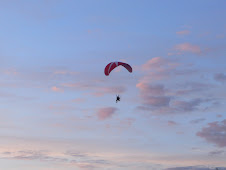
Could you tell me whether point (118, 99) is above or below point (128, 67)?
below

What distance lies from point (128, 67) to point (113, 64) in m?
3.82

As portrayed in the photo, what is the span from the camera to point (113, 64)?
56125 mm

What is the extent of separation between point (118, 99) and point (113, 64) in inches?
347

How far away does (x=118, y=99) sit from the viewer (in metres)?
54.2

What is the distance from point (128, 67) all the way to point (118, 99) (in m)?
8.19

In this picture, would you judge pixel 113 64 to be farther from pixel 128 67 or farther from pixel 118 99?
pixel 118 99

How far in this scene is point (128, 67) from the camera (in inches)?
2180

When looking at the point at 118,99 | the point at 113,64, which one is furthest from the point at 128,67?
the point at 118,99

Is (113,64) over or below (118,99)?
over
